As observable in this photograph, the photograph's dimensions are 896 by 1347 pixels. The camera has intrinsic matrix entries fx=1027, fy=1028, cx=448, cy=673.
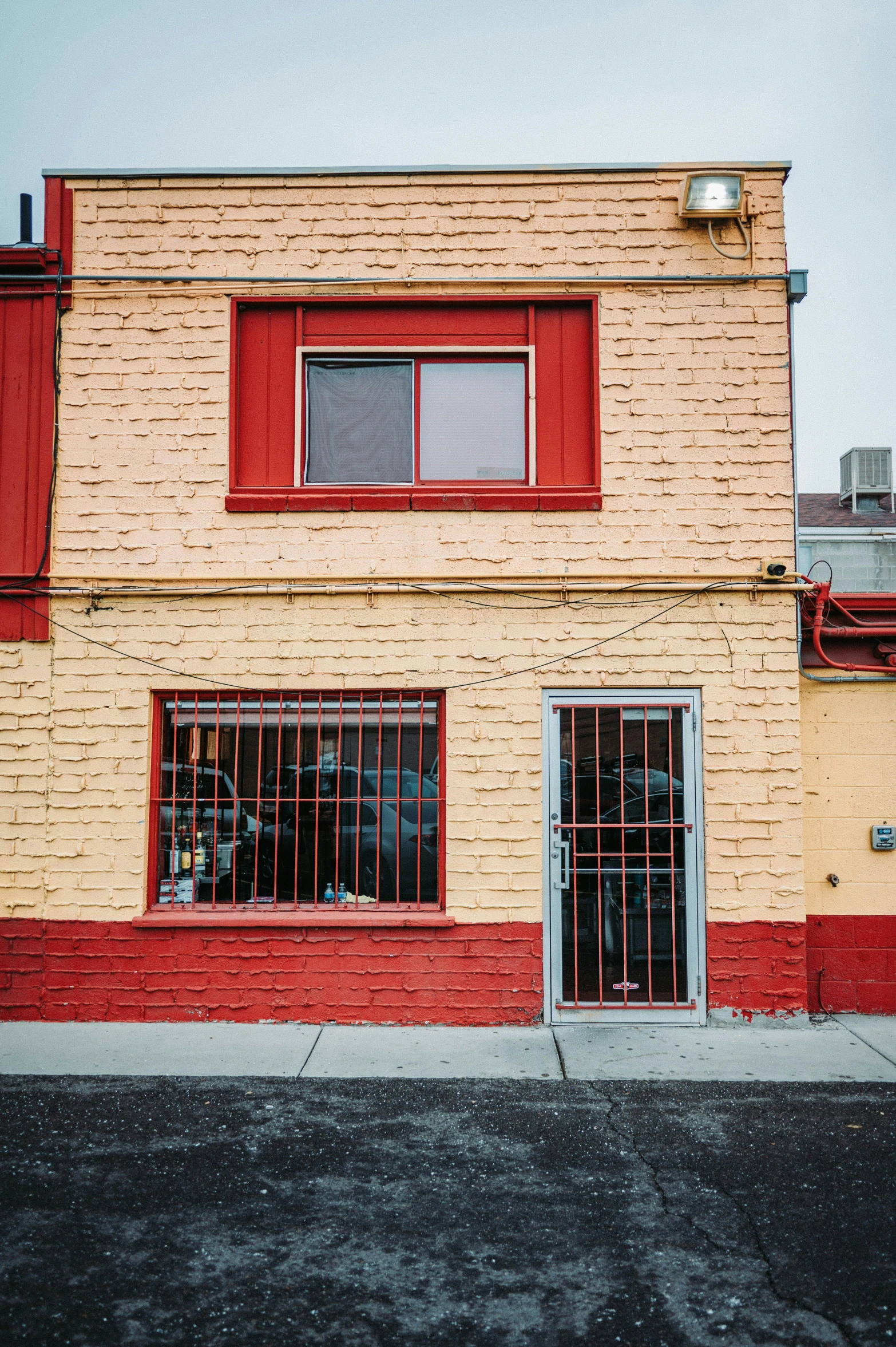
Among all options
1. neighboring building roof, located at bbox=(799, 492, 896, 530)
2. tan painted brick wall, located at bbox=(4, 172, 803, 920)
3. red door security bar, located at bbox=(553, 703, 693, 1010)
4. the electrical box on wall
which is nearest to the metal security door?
red door security bar, located at bbox=(553, 703, 693, 1010)

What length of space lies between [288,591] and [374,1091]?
137 inches

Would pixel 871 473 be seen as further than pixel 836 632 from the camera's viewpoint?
Yes

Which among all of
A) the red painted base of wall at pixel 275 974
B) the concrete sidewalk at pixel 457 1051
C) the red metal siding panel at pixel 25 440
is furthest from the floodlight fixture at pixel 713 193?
the concrete sidewalk at pixel 457 1051

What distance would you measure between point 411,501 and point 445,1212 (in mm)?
4778

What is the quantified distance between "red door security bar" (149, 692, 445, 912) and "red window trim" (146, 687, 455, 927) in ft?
0.06

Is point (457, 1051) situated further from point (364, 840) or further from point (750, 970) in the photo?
point (750, 970)

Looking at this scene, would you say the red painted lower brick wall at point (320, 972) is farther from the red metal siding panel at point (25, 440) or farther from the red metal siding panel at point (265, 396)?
the red metal siding panel at point (265, 396)

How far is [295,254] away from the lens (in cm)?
776

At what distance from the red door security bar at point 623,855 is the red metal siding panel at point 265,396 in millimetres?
2852

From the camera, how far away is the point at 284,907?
24.6 feet

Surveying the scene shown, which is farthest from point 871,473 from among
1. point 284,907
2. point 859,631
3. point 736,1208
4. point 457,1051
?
point 736,1208

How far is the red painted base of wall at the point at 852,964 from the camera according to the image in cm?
754

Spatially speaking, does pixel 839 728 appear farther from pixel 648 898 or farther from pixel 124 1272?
pixel 124 1272

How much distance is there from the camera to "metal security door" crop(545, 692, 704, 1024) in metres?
7.31
